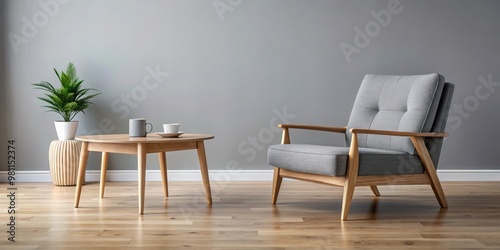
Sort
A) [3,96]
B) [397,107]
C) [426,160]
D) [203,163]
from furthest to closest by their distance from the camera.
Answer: [3,96] → [397,107] → [203,163] → [426,160]

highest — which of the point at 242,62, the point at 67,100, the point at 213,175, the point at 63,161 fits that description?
the point at 242,62

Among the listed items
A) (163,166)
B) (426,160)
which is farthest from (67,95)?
(426,160)

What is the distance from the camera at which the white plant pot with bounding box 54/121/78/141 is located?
14.6 ft

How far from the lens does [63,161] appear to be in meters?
4.41

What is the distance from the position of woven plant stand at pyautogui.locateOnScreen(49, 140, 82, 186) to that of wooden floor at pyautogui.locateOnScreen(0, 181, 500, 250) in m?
0.13

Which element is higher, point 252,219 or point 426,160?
point 426,160

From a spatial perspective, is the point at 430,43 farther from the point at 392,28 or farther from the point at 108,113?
the point at 108,113

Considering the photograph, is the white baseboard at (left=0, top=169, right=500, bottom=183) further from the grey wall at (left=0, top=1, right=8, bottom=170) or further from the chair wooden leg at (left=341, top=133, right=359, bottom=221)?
the chair wooden leg at (left=341, top=133, right=359, bottom=221)

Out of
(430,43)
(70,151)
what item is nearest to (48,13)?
(70,151)

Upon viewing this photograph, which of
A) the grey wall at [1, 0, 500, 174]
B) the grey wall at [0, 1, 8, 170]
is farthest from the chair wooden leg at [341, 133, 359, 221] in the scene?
the grey wall at [0, 1, 8, 170]

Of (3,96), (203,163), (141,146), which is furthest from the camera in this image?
(3,96)

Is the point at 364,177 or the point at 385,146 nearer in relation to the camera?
the point at 364,177

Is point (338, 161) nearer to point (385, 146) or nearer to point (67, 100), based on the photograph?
point (385, 146)

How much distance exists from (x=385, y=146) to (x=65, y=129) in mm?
2496
